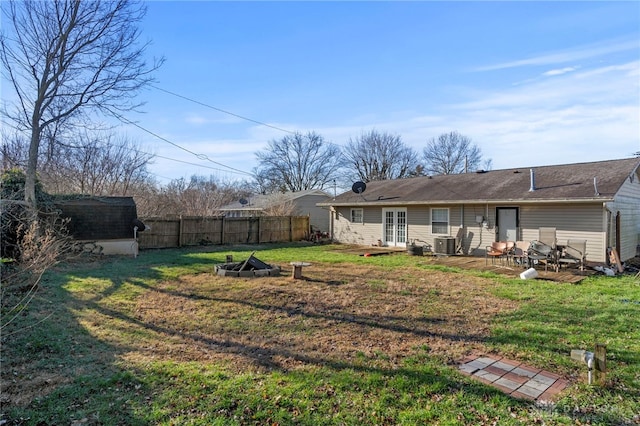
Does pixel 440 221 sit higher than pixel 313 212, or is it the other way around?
pixel 313 212

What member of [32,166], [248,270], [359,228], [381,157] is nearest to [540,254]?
[248,270]

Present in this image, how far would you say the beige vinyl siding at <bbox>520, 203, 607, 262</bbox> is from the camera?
10.5m

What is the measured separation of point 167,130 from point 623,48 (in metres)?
18.9

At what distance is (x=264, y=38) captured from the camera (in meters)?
12.9

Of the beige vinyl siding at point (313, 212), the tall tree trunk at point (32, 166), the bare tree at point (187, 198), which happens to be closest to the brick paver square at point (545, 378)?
the tall tree trunk at point (32, 166)

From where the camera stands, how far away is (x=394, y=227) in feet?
53.5

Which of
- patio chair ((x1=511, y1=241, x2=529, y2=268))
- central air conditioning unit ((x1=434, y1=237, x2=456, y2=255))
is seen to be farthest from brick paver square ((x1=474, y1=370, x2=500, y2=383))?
central air conditioning unit ((x1=434, y1=237, x2=456, y2=255))

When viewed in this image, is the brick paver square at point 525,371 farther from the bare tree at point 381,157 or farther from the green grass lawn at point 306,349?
the bare tree at point 381,157

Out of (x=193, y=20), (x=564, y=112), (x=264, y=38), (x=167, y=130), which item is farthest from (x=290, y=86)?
(x=564, y=112)

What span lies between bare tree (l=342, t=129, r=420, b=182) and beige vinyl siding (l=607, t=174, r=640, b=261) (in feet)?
87.9

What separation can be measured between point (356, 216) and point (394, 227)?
2.46 m

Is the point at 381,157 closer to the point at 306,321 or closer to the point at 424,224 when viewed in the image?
the point at 424,224

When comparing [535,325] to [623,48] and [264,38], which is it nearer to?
[623,48]

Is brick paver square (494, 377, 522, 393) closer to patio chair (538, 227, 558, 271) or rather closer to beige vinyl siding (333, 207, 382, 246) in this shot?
patio chair (538, 227, 558, 271)
